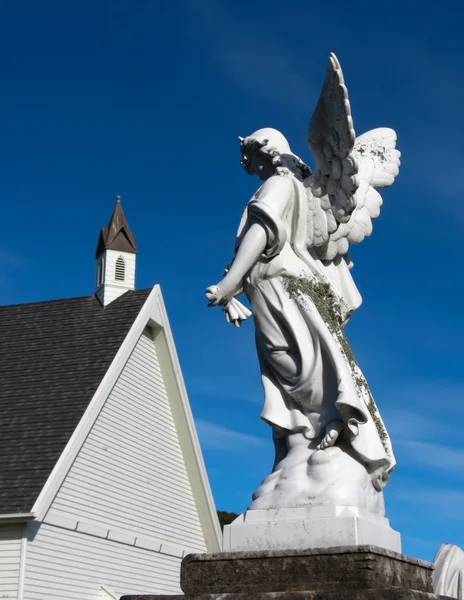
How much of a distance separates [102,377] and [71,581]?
4191 mm

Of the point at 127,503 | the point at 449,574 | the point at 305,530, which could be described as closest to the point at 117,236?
the point at 127,503

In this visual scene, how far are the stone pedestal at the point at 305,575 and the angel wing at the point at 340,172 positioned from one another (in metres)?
2.11

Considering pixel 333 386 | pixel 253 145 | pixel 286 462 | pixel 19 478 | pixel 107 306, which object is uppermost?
pixel 107 306

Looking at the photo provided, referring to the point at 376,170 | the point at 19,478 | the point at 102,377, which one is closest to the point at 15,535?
the point at 19,478

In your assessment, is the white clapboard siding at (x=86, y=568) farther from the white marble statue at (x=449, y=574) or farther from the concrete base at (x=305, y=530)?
the concrete base at (x=305, y=530)

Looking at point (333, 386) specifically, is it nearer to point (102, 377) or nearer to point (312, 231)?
point (312, 231)

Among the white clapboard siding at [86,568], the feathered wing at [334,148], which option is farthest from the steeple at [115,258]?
the feathered wing at [334,148]

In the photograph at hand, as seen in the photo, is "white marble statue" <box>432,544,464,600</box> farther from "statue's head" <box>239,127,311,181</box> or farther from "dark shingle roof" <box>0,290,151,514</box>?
"dark shingle roof" <box>0,290,151,514</box>

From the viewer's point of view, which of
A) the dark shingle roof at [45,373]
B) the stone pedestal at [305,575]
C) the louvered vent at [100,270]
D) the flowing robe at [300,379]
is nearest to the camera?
the stone pedestal at [305,575]

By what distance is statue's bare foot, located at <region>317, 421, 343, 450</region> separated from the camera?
4.93 m

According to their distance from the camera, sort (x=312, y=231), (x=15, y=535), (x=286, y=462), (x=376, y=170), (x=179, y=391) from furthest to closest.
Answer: (x=179, y=391) < (x=15, y=535) < (x=376, y=170) < (x=312, y=231) < (x=286, y=462)

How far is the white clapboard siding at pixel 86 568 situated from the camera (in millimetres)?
16391

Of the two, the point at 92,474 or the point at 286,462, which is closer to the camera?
the point at 286,462

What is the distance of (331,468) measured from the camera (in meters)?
4.84
